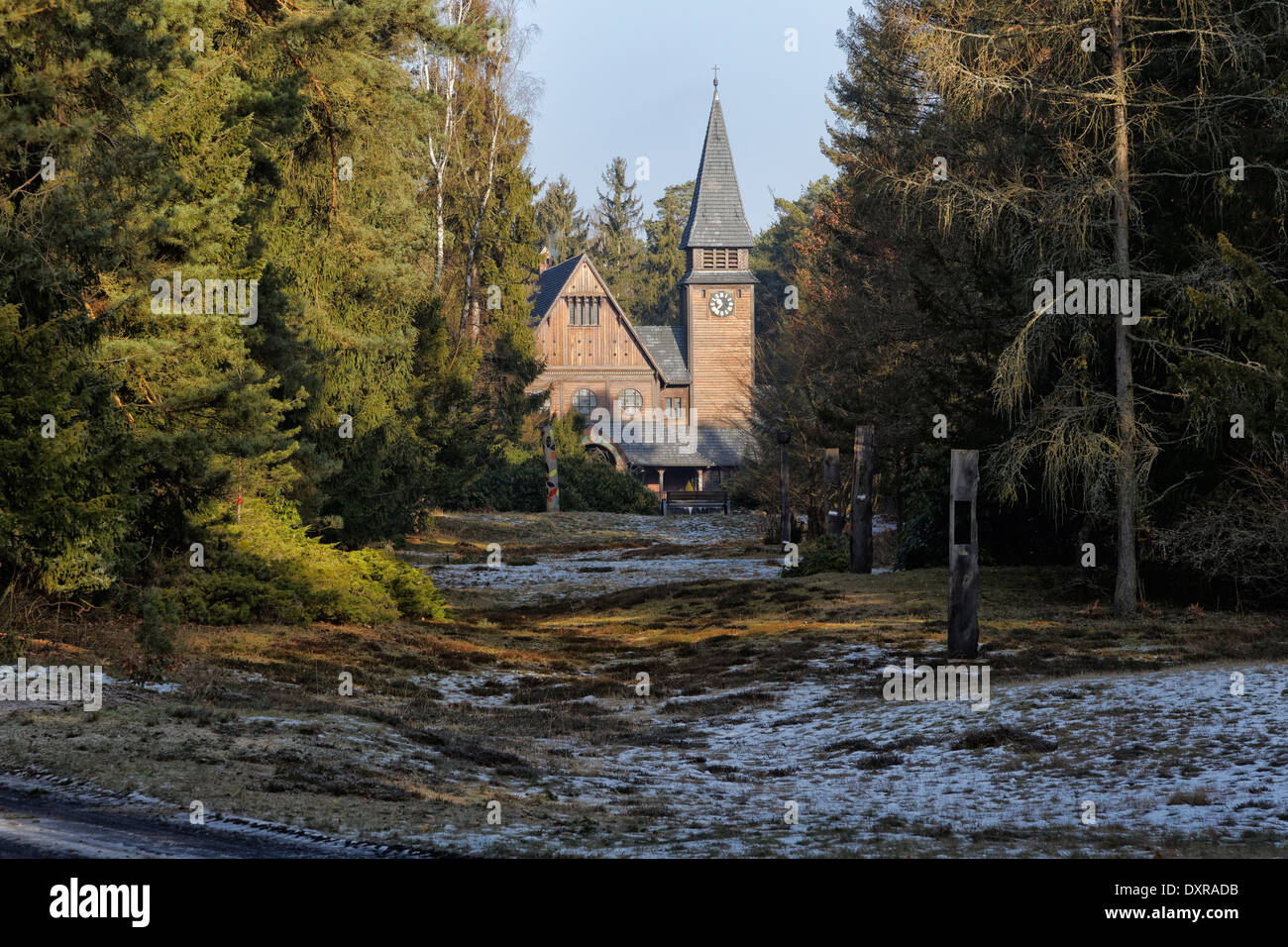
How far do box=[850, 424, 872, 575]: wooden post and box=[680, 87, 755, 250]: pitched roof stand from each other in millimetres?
46004

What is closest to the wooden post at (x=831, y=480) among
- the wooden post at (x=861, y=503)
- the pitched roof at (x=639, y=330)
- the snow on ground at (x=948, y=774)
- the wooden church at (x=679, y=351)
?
the wooden post at (x=861, y=503)

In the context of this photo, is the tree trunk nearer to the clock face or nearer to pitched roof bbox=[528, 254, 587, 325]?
pitched roof bbox=[528, 254, 587, 325]

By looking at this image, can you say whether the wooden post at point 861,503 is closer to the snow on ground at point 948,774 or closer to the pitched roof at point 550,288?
the snow on ground at point 948,774

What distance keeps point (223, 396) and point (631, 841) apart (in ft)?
29.2

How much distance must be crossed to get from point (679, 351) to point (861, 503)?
4701 cm

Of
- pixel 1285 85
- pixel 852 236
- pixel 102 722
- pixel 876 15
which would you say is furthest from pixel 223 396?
pixel 876 15

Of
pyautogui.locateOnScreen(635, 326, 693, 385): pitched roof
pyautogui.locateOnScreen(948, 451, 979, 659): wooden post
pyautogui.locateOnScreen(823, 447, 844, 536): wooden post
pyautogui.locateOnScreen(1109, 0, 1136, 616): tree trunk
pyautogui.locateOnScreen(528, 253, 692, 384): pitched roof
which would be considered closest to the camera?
pyautogui.locateOnScreen(948, 451, 979, 659): wooden post

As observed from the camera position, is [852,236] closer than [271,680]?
No

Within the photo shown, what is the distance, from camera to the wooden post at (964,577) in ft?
47.1

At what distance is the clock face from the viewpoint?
68.1 metres

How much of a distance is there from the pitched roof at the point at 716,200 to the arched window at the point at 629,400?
29.5 ft

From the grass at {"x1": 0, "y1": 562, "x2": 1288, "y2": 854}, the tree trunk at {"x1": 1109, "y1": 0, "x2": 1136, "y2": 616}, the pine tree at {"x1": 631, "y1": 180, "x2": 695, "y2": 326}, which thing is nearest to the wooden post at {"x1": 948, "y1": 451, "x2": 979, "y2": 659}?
the grass at {"x1": 0, "y1": 562, "x2": 1288, "y2": 854}

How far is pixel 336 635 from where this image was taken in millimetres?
16453

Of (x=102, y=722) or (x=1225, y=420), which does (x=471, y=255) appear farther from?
(x=102, y=722)
